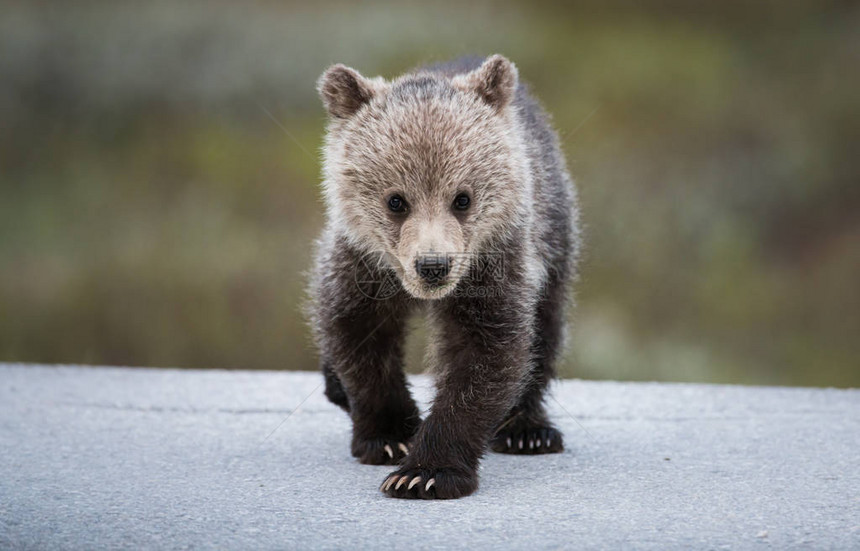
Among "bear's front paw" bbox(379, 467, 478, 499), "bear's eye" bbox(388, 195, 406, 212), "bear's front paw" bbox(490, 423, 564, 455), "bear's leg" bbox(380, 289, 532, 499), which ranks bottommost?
"bear's front paw" bbox(490, 423, 564, 455)

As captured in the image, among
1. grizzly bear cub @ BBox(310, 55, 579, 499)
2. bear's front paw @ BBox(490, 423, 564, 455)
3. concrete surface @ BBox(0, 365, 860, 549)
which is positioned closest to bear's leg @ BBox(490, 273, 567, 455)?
bear's front paw @ BBox(490, 423, 564, 455)

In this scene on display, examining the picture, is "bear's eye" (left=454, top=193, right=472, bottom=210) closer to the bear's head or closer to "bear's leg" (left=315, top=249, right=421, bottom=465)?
the bear's head

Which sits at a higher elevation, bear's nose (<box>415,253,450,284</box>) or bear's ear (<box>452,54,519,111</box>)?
bear's ear (<box>452,54,519,111</box>)

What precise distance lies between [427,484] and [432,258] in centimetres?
91

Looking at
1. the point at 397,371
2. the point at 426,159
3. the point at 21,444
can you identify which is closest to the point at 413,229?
the point at 426,159

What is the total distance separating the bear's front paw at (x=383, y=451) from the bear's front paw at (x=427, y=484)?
64cm

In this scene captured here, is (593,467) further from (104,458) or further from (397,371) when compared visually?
(104,458)

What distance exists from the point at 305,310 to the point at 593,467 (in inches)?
67.7

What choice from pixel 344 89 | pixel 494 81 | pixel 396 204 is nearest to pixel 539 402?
pixel 396 204

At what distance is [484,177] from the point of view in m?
4.91

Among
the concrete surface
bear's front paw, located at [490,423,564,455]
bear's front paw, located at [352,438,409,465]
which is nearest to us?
the concrete surface

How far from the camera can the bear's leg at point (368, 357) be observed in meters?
5.18

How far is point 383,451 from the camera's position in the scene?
529 centimetres

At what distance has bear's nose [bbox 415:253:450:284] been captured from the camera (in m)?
4.51
